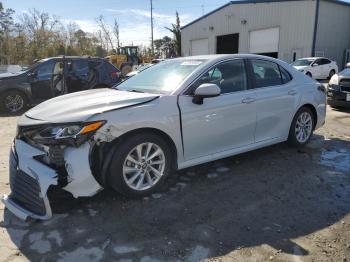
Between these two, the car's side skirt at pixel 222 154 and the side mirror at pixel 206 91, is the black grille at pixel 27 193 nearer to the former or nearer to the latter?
the car's side skirt at pixel 222 154

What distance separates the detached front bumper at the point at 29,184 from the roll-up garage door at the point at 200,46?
1197 inches

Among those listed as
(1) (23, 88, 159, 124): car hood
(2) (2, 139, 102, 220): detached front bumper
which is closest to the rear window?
(1) (23, 88, 159, 124): car hood

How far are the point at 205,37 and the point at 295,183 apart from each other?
2982 centimetres

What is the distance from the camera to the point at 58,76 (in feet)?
33.4

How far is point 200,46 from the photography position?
33.4m

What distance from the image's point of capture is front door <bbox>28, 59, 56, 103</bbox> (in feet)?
33.0

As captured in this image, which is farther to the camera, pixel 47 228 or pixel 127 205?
pixel 127 205

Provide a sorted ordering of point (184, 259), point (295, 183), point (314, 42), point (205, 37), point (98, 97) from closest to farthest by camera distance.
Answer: point (184, 259), point (98, 97), point (295, 183), point (314, 42), point (205, 37)

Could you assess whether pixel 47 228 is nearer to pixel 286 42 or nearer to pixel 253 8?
pixel 286 42

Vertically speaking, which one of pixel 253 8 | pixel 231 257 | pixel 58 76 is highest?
pixel 253 8

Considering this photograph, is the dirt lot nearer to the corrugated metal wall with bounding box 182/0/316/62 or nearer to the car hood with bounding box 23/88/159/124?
the car hood with bounding box 23/88/159/124

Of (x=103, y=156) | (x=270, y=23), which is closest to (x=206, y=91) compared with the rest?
(x=103, y=156)

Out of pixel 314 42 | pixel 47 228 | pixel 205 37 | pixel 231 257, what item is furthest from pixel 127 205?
pixel 205 37

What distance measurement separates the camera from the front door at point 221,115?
4.05m
